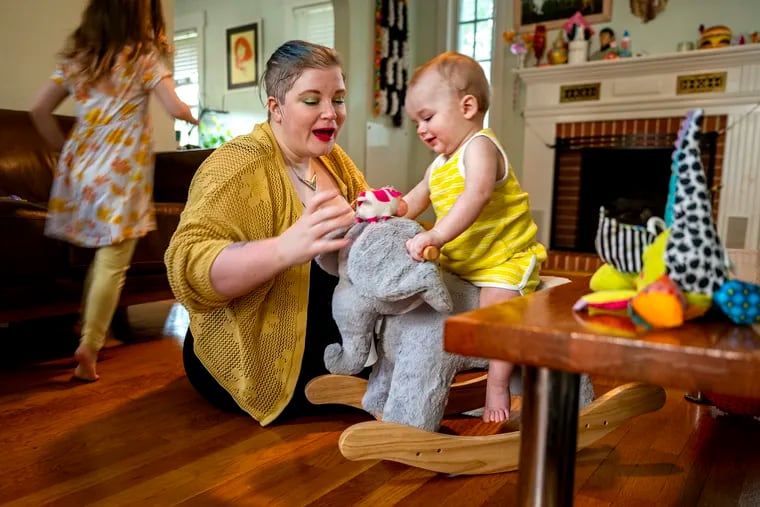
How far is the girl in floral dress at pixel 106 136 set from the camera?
152 cm

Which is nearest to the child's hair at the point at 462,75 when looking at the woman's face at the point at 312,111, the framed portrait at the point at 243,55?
the woman's face at the point at 312,111

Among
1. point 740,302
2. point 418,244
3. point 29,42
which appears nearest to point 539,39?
point 29,42

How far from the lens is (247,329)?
1.15 metres

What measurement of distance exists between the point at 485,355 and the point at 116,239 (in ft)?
4.16

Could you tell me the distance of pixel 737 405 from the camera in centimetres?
118

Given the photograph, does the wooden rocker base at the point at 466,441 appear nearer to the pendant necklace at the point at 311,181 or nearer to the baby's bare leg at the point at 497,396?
the baby's bare leg at the point at 497,396

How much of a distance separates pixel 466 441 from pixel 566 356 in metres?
0.49

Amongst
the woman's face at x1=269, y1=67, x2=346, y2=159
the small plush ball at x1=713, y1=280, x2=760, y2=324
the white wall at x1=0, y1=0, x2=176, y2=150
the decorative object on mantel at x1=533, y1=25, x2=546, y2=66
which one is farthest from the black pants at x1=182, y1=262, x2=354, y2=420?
the decorative object on mantel at x1=533, y1=25, x2=546, y2=66

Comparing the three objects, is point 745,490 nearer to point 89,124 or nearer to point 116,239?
point 116,239

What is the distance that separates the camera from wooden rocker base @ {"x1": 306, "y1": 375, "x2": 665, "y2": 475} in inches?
35.5

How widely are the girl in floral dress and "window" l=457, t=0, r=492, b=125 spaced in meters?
3.15

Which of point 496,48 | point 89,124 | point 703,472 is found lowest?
point 703,472

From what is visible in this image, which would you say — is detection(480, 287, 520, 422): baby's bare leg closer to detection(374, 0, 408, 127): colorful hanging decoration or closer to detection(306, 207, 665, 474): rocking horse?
detection(306, 207, 665, 474): rocking horse

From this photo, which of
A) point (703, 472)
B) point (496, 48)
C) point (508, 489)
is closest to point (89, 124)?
point (508, 489)
